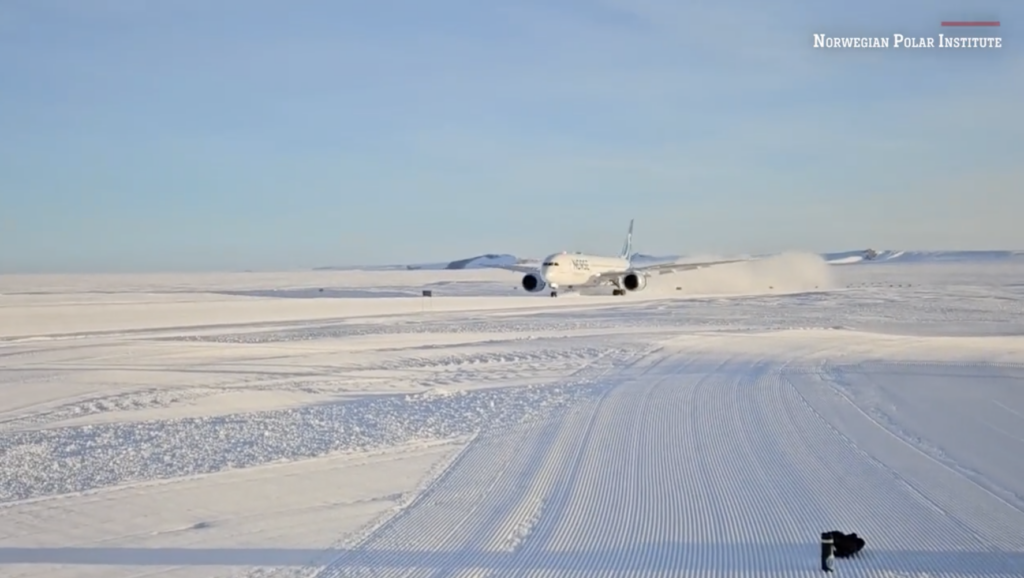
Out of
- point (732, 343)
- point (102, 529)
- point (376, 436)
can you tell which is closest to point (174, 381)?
point (376, 436)

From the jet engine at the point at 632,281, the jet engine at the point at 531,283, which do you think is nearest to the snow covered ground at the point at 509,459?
the jet engine at the point at 531,283

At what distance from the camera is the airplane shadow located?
210 inches

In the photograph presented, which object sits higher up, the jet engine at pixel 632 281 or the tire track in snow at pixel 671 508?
the jet engine at pixel 632 281

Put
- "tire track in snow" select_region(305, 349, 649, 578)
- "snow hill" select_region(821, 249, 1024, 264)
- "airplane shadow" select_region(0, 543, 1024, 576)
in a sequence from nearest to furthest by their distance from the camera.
A: "airplane shadow" select_region(0, 543, 1024, 576), "tire track in snow" select_region(305, 349, 649, 578), "snow hill" select_region(821, 249, 1024, 264)

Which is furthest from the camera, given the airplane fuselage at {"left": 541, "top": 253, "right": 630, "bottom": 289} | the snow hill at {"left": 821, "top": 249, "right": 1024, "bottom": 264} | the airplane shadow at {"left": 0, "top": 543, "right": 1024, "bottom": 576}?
the snow hill at {"left": 821, "top": 249, "right": 1024, "bottom": 264}

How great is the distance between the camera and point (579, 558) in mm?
5527

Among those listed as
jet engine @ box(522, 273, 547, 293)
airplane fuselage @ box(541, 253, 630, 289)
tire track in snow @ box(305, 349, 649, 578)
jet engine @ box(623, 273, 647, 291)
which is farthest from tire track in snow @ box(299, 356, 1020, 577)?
jet engine @ box(623, 273, 647, 291)

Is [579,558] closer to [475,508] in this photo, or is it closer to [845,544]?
[475,508]

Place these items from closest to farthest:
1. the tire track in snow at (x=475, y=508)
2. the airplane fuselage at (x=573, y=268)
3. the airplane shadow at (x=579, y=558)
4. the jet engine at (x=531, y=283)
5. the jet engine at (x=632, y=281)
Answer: the airplane shadow at (x=579, y=558), the tire track in snow at (x=475, y=508), the airplane fuselage at (x=573, y=268), the jet engine at (x=531, y=283), the jet engine at (x=632, y=281)

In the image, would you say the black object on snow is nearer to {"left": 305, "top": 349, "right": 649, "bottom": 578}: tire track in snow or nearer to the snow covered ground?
the snow covered ground

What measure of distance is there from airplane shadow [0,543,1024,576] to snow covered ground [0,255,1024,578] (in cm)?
2

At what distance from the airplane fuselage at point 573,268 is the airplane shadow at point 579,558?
39026 millimetres

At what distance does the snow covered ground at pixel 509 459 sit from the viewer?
5660 millimetres

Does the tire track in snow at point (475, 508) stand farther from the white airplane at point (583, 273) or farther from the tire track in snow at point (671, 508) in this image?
the white airplane at point (583, 273)
